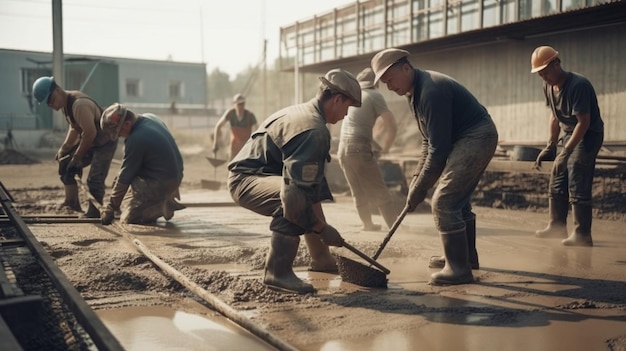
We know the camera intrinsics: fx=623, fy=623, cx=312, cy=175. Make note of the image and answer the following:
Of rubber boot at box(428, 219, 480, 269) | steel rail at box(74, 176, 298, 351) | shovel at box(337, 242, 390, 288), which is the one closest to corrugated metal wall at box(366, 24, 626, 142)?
rubber boot at box(428, 219, 480, 269)

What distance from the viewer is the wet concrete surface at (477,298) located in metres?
3.18

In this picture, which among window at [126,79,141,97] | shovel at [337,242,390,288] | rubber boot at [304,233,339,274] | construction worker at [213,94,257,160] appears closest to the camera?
shovel at [337,242,390,288]

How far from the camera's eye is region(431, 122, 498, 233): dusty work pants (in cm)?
438

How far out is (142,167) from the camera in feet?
22.6

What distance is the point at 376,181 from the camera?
6922 millimetres

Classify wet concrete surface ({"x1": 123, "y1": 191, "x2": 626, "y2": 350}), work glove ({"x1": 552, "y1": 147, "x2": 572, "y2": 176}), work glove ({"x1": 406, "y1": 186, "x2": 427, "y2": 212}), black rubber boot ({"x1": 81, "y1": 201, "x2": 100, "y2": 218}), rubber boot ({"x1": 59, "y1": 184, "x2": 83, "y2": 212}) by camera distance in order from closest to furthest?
1. wet concrete surface ({"x1": 123, "y1": 191, "x2": 626, "y2": 350})
2. work glove ({"x1": 406, "y1": 186, "x2": 427, "y2": 212})
3. work glove ({"x1": 552, "y1": 147, "x2": 572, "y2": 176})
4. black rubber boot ({"x1": 81, "y1": 201, "x2": 100, "y2": 218})
5. rubber boot ({"x1": 59, "y1": 184, "x2": 83, "y2": 212})

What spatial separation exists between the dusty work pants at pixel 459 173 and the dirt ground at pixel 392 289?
491 mm

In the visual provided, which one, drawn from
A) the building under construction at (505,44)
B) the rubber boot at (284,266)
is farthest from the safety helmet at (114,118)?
the building under construction at (505,44)

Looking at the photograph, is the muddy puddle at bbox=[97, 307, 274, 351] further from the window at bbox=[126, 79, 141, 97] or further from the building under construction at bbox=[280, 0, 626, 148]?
the window at bbox=[126, 79, 141, 97]

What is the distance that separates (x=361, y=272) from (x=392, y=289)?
0.79 ft

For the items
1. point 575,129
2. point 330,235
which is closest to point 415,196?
point 330,235

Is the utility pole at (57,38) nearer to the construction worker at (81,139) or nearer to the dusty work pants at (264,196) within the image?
the construction worker at (81,139)

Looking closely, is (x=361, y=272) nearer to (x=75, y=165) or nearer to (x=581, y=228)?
(x=581, y=228)

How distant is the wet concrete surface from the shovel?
66 mm
